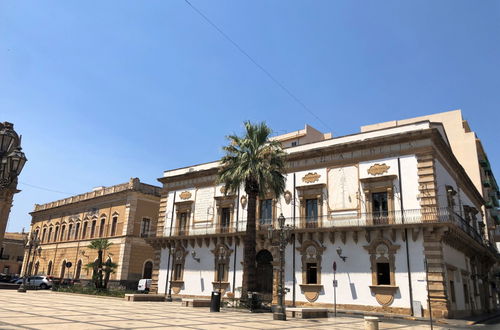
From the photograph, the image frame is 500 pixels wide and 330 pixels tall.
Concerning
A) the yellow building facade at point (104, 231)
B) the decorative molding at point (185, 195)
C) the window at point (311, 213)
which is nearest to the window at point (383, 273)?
the window at point (311, 213)

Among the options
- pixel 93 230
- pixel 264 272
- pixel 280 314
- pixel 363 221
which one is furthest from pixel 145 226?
pixel 280 314

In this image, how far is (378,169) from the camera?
24.5 m

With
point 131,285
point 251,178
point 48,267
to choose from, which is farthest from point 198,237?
point 48,267

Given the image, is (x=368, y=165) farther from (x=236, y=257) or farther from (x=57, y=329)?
(x=57, y=329)

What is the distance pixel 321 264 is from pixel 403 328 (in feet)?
29.7

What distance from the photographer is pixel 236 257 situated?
2903cm

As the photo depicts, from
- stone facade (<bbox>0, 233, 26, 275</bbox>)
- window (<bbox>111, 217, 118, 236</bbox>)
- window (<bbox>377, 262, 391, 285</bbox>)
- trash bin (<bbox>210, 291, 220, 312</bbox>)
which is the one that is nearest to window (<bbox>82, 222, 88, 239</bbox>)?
window (<bbox>111, 217, 118, 236</bbox>)

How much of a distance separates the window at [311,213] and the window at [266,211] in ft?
9.50

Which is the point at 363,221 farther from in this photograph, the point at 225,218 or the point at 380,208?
the point at 225,218

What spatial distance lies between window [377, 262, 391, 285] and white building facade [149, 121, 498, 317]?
0.06 metres

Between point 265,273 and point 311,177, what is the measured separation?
7.46 meters

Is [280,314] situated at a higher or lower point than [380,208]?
lower

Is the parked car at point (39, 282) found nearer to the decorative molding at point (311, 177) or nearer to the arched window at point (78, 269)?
the arched window at point (78, 269)

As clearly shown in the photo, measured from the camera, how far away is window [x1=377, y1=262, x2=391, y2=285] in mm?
22828
